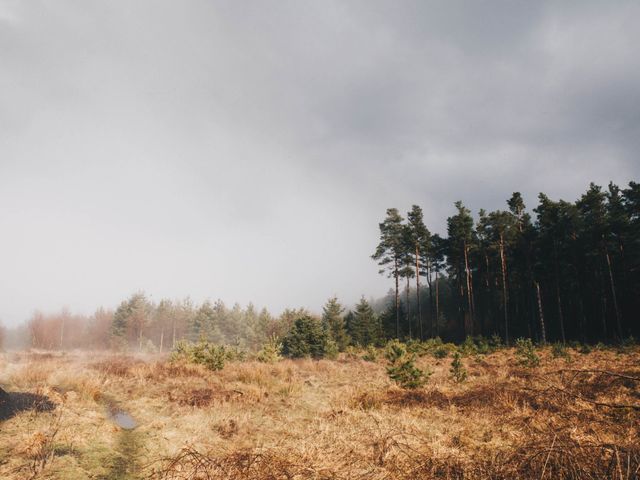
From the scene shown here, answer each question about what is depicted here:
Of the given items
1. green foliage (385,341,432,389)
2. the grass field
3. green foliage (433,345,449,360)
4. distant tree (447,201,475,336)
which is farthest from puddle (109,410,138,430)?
distant tree (447,201,475,336)

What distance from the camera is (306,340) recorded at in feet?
86.0

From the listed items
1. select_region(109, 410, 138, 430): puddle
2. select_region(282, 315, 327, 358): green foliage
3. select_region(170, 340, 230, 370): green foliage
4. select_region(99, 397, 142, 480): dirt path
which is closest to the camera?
select_region(99, 397, 142, 480): dirt path

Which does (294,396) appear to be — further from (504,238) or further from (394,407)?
(504,238)

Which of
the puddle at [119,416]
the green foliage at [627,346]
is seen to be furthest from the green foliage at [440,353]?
the puddle at [119,416]

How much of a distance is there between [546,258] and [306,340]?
27.9 metres

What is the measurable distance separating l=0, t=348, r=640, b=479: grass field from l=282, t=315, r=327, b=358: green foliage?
13862 millimetres

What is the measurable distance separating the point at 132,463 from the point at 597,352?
2496cm

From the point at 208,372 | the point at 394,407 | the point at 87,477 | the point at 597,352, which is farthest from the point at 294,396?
the point at 597,352

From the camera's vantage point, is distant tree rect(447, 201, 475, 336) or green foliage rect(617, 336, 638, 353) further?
distant tree rect(447, 201, 475, 336)

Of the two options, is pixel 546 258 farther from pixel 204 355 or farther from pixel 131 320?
pixel 131 320

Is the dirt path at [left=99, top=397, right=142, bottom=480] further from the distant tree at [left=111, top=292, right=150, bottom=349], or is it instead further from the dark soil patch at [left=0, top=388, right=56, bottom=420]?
the distant tree at [left=111, top=292, right=150, bottom=349]

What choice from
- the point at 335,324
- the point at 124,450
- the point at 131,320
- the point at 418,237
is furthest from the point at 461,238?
the point at 131,320

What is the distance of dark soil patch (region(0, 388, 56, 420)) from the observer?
687 cm

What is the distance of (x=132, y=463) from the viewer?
5539 millimetres
